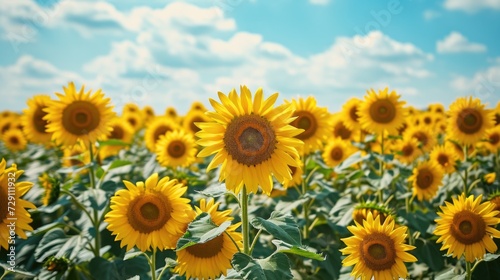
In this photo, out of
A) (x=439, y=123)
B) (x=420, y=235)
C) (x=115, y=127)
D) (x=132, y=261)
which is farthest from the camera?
(x=439, y=123)

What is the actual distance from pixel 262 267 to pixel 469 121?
5.38 metres

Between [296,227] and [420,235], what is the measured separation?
304 cm

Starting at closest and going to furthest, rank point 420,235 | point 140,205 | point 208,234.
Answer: point 208,234, point 140,205, point 420,235

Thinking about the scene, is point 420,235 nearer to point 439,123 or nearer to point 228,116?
point 228,116

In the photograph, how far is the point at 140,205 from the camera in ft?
11.1

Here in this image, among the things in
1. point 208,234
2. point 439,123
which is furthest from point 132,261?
point 439,123

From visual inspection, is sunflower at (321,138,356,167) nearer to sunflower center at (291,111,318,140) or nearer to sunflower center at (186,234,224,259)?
sunflower center at (291,111,318,140)

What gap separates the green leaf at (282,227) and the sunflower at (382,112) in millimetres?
3892

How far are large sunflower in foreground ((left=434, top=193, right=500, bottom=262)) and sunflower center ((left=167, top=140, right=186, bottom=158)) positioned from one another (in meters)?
4.08

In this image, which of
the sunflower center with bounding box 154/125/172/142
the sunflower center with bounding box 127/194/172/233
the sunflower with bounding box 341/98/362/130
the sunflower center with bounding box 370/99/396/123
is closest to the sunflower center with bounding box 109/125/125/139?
the sunflower center with bounding box 154/125/172/142

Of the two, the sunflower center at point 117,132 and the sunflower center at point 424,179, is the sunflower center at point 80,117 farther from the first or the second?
the sunflower center at point 424,179

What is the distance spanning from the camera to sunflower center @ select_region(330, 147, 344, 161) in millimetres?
7305

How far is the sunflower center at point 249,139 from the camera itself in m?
2.87

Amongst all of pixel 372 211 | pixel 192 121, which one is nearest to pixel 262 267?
pixel 372 211
